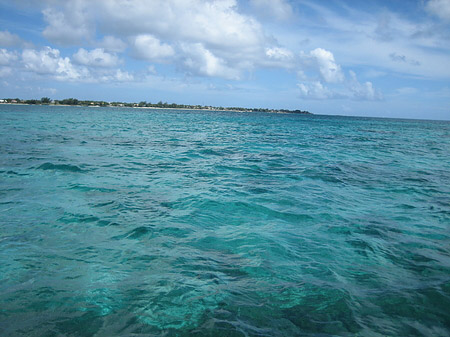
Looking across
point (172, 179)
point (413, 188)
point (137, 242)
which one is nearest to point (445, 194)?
point (413, 188)

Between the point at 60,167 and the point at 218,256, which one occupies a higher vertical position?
the point at 60,167

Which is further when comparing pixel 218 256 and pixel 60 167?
pixel 60 167

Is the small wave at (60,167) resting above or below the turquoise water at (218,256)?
above

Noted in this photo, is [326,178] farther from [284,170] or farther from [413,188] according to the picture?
[413,188]

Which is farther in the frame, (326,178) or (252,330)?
(326,178)

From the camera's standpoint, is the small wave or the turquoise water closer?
the turquoise water

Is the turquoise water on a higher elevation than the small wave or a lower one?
lower

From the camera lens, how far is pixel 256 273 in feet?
18.2

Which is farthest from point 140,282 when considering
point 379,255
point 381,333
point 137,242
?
point 379,255

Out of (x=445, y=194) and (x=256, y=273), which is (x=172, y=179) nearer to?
(x=256, y=273)

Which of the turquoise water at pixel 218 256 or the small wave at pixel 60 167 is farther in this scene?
the small wave at pixel 60 167

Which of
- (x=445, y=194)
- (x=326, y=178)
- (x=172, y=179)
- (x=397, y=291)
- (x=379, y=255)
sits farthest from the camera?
(x=326, y=178)

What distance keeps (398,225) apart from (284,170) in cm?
743

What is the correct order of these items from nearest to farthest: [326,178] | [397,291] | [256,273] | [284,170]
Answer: [397,291] < [256,273] < [326,178] < [284,170]
